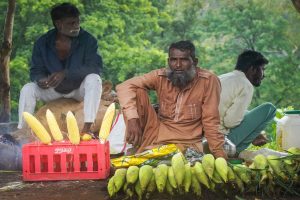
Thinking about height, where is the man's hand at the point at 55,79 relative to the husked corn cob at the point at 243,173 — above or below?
above

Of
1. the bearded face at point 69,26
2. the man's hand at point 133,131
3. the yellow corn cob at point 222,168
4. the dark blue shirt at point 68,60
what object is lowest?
the yellow corn cob at point 222,168

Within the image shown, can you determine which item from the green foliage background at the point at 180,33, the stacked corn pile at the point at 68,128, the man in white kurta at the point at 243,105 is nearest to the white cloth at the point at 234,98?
the man in white kurta at the point at 243,105

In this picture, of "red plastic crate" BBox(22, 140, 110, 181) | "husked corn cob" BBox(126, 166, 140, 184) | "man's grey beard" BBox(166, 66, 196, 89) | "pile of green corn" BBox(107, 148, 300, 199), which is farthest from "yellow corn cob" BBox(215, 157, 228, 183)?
"man's grey beard" BBox(166, 66, 196, 89)

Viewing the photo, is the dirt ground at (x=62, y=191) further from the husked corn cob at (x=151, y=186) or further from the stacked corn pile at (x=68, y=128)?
the stacked corn pile at (x=68, y=128)

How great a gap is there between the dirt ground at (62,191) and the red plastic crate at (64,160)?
0.07 metres

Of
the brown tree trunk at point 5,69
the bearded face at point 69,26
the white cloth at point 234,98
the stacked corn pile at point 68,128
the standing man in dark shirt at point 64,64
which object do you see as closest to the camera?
the stacked corn pile at point 68,128

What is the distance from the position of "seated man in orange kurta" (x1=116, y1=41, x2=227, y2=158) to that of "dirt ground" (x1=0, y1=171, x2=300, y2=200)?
662 mm

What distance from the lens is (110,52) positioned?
1889 cm

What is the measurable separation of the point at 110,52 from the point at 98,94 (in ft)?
42.2

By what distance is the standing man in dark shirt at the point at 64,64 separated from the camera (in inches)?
243

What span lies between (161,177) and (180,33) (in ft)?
71.4

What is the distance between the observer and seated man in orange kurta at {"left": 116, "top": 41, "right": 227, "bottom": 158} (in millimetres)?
5117

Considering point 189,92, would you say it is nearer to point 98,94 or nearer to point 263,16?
point 98,94

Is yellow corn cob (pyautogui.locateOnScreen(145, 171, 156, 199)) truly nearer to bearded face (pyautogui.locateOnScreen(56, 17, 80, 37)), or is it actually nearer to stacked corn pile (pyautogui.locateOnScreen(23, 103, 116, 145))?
stacked corn pile (pyautogui.locateOnScreen(23, 103, 116, 145))
